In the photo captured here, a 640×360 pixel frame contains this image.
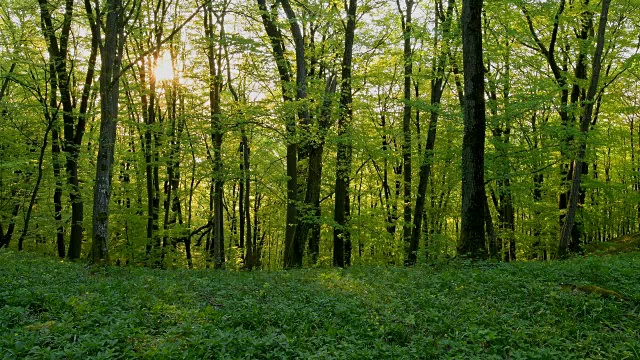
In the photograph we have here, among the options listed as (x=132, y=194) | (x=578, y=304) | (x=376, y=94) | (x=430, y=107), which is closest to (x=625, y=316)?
(x=578, y=304)

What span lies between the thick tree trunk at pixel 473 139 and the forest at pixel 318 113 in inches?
1.4

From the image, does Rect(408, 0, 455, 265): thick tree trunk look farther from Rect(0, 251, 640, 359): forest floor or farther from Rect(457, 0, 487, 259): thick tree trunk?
Rect(0, 251, 640, 359): forest floor

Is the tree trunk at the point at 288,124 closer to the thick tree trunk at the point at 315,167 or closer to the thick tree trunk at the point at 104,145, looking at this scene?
the thick tree trunk at the point at 315,167

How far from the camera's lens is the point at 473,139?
1077 cm

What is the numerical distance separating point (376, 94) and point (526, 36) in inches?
379

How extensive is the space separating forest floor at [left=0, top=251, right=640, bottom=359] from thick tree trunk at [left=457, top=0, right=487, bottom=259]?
1564 millimetres

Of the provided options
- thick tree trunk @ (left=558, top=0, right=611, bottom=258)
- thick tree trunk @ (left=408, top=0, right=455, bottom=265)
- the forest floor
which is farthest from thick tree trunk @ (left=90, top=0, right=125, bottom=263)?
thick tree trunk @ (left=558, top=0, right=611, bottom=258)

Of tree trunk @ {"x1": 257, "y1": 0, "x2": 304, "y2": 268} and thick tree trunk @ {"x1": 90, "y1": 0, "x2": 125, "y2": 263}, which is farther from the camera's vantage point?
tree trunk @ {"x1": 257, "y1": 0, "x2": 304, "y2": 268}

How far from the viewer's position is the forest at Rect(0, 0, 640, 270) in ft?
47.9

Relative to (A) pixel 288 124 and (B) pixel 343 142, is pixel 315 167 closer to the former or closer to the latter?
(B) pixel 343 142

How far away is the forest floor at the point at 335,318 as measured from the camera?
4.91m

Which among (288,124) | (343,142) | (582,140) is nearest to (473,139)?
(343,142)

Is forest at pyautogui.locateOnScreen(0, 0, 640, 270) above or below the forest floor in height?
above

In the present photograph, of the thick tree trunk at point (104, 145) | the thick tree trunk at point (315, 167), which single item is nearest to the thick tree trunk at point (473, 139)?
the thick tree trunk at point (315, 167)
